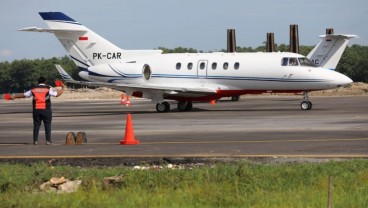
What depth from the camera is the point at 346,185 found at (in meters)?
13.7

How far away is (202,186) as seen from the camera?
45.3 feet

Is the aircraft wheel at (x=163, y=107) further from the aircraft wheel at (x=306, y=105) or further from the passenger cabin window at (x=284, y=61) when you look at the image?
the aircraft wheel at (x=306, y=105)

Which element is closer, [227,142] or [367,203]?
[367,203]

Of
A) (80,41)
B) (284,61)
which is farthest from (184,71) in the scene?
(80,41)

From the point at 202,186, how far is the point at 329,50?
47.6 meters

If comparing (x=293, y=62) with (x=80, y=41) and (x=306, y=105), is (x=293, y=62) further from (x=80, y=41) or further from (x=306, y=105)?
(x=80, y=41)

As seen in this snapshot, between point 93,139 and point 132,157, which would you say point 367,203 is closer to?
point 132,157

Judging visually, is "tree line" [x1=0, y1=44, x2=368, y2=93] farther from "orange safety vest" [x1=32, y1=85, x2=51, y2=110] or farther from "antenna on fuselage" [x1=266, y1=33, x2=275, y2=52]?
"orange safety vest" [x1=32, y1=85, x2=51, y2=110]

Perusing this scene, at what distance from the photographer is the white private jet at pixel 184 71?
137 ft

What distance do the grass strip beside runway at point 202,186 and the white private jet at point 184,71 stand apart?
2559cm

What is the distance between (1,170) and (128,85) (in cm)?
2669

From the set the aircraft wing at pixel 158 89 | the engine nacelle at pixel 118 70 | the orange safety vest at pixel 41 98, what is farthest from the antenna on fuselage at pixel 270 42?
the orange safety vest at pixel 41 98

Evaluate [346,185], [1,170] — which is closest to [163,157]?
[1,170]

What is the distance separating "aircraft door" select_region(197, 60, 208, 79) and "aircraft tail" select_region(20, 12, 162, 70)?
129 inches
